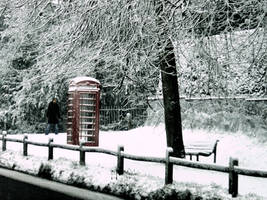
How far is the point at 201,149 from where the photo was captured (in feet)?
41.0

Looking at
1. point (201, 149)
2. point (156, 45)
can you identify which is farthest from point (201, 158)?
point (156, 45)

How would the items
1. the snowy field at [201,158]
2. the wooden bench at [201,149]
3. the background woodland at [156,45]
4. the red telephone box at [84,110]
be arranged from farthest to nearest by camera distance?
the red telephone box at [84,110]
the wooden bench at [201,149]
the snowy field at [201,158]
the background woodland at [156,45]

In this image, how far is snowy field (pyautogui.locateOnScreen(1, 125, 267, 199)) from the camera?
9803mm

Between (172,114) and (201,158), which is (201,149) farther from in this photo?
(201,158)

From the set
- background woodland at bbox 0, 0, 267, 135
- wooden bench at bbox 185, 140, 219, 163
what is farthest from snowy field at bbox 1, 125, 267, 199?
background woodland at bbox 0, 0, 267, 135

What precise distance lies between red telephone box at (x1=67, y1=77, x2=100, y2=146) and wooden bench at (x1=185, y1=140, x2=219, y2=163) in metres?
3.76

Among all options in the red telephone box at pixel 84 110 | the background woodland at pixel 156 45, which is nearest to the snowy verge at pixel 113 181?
the red telephone box at pixel 84 110

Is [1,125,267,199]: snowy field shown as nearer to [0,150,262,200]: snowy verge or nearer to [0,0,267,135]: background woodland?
[0,150,262,200]: snowy verge

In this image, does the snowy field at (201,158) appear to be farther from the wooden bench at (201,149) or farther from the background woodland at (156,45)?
the background woodland at (156,45)

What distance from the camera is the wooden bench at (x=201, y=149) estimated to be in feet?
38.9

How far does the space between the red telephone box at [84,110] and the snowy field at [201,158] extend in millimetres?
657

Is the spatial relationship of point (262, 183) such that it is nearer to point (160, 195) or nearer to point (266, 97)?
point (160, 195)

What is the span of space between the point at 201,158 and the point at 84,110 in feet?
14.9

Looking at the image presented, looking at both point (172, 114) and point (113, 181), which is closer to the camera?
point (113, 181)
